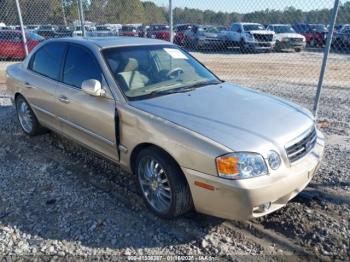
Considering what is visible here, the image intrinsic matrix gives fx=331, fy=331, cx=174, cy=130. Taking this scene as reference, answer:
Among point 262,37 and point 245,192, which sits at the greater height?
point 245,192

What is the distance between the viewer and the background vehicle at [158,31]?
19531 millimetres

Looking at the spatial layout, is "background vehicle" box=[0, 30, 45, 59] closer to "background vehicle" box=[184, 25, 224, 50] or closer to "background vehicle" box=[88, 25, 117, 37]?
"background vehicle" box=[88, 25, 117, 37]

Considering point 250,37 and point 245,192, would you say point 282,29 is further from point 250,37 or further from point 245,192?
point 245,192

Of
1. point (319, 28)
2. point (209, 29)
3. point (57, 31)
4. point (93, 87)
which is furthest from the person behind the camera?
point (319, 28)

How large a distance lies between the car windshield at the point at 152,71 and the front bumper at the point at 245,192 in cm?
116

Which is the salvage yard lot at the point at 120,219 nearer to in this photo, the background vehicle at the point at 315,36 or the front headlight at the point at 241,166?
the front headlight at the point at 241,166

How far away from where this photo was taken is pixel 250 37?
781 inches

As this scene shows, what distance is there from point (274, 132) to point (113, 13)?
40.2 ft

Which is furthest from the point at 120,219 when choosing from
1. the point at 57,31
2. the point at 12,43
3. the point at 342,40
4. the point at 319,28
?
the point at 319,28

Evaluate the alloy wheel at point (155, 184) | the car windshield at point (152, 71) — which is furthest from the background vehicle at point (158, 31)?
the alloy wheel at point (155, 184)

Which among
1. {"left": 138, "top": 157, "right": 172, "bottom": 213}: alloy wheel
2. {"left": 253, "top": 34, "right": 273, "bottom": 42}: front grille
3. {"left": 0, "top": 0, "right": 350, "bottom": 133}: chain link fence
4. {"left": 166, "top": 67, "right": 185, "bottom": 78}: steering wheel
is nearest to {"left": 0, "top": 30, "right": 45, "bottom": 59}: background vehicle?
{"left": 0, "top": 0, "right": 350, "bottom": 133}: chain link fence

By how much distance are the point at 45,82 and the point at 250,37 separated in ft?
56.8

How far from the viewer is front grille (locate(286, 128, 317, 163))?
2814mm

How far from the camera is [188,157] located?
2.74m
